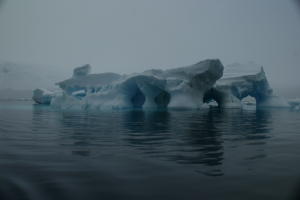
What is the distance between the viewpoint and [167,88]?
83.8 ft

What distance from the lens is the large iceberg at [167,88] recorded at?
81.4 ft

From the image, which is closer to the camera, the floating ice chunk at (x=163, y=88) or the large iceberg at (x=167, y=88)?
the floating ice chunk at (x=163, y=88)

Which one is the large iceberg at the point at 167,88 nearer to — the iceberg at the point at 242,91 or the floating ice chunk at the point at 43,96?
the iceberg at the point at 242,91

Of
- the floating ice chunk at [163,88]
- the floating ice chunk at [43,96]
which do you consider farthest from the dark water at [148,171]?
the floating ice chunk at [43,96]

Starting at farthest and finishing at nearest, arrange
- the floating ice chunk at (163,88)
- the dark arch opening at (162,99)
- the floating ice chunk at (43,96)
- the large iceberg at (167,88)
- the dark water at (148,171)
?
the floating ice chunk at (43,96), the dark arch opening at (162,99), the large iceberg at (167,88), the floating ice chunk at (163,88), the dark water at (148,171)

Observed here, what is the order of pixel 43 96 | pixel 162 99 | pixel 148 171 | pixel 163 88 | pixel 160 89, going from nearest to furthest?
pixel 148 171 → pixel 163 88 → pixel 160 89 → pixel 162 99 → pixel 43 96

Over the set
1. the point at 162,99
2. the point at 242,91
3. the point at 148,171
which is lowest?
the point at 148,171

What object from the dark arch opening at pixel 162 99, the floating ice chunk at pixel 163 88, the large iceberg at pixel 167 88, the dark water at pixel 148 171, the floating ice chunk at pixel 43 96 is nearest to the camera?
the dark water at pixel 148 171

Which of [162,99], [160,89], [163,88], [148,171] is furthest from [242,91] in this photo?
[148,171]

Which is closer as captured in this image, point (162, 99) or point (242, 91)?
point (162, 99)

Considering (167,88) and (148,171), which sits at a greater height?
(167,88)

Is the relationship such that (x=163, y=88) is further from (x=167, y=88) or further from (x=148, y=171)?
(x=148, y=171)

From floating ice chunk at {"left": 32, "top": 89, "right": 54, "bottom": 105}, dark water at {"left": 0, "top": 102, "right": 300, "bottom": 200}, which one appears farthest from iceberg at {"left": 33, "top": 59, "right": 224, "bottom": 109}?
dark water at {"left": 0, "top": 102, "right": 300, "bottom": 200}

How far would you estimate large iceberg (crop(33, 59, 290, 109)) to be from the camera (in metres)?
24.8
